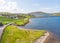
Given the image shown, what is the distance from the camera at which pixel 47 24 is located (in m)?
2.81

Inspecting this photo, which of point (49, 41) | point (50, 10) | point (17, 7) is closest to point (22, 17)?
point (17, 7)

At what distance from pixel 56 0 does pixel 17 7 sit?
0.99 meters

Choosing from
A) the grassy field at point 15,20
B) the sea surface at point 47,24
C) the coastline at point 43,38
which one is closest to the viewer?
the coastline at point 43,38

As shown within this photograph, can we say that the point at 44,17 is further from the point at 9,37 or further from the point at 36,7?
the point at 9,37

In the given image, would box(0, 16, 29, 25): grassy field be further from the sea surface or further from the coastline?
the coastline

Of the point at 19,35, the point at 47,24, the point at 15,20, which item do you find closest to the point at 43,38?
the point at 47,24

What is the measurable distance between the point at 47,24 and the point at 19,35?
71 centimetres

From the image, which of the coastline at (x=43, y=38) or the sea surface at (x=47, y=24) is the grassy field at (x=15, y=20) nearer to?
the sea surface at (x=47, y=24)

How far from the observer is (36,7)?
9.64 ft

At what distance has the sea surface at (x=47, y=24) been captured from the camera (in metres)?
2.77

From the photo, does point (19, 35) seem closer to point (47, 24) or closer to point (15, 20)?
point (15, 20)

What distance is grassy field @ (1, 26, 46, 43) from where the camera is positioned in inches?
106

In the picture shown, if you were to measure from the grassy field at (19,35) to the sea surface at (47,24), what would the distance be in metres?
0.12

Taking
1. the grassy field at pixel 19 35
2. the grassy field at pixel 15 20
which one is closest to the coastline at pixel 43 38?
the grassy field at pixel 19 35
